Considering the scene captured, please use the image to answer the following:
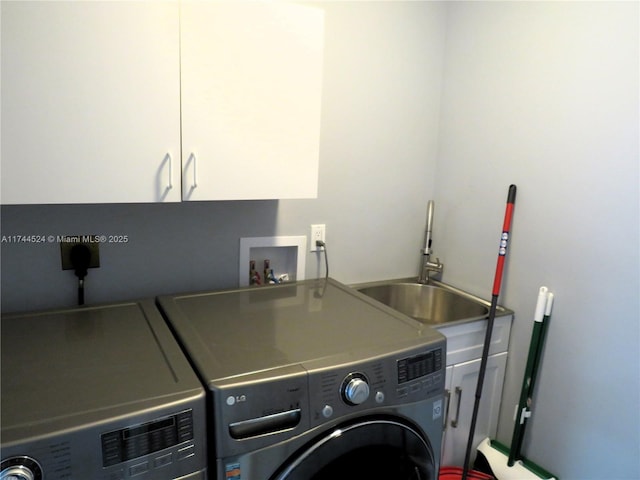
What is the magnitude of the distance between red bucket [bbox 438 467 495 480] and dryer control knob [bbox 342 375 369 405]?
948 mm

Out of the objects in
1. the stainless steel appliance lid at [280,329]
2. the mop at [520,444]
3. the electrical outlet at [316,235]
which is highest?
the electrical outlet at [316,235]

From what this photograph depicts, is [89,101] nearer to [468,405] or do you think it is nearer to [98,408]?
[98,408]

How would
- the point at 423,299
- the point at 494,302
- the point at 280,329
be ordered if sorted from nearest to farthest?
1. the point at 280,329
2. the point at 494,302
3. the point at 423,299

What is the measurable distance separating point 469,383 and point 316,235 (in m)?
0.87

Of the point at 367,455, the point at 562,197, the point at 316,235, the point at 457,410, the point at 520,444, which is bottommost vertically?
the point at 520,444

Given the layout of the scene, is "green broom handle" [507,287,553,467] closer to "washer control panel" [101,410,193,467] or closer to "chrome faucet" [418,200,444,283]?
"chrome faucet" [418,200,444,283]

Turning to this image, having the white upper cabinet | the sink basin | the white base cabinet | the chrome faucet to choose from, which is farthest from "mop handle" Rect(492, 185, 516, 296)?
the white upper cabinet

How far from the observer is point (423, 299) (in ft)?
7.11

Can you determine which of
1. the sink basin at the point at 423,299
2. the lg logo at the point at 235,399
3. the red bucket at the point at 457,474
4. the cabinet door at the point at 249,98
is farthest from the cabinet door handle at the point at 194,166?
the red bucket at the point at 457,474

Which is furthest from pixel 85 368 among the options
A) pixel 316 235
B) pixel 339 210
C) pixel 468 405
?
pixel 468 405

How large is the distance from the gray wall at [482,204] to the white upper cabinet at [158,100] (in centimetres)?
35

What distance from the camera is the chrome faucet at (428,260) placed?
217 cm

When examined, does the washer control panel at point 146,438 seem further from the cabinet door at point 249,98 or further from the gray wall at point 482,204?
the gray wall at point 482,204

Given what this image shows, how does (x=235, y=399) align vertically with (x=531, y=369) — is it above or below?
above
